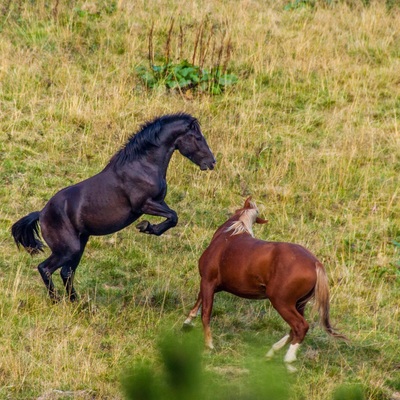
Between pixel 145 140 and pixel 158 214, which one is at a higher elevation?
pixel 145 140

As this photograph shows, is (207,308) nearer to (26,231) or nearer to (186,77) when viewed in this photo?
(26,231)

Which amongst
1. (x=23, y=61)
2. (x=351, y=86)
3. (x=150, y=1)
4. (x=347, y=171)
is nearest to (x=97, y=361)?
(x=347, y=171)

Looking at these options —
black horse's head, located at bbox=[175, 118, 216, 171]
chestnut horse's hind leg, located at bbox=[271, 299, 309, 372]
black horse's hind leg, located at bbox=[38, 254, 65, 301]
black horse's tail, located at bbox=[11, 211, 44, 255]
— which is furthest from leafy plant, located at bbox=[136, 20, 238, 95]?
chestnut horse's hind leg, located at bbox=[271, 299, 309, 372]

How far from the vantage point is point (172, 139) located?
6.76 metres

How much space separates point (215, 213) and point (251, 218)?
106 inches

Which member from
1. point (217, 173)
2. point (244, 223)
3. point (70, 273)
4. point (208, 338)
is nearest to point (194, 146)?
point (244, 223)

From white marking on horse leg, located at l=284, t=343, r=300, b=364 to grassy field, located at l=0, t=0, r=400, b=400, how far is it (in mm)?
161

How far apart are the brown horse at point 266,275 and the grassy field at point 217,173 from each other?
12.6 inches

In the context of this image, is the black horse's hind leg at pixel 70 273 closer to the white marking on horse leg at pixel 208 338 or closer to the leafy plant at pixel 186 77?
the white marking on horse leg at pixel 208 338

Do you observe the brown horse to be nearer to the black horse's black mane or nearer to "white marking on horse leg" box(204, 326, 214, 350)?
"white marking on horse leg" box(204, 326, 214, 350)

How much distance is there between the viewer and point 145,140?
21.9ft

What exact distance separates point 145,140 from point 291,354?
7.46 feet

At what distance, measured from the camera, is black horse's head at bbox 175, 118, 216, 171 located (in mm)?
6801

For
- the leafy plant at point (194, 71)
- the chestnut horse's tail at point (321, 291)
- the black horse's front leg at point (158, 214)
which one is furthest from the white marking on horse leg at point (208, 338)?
the leafy plant at point (194, 71)
